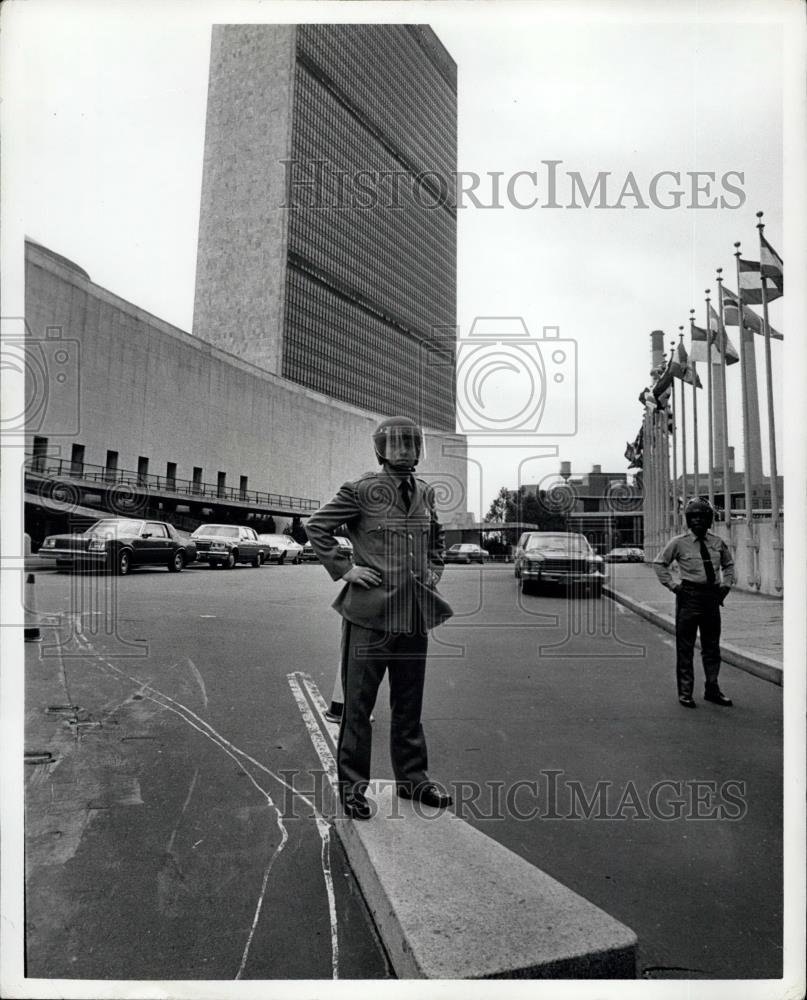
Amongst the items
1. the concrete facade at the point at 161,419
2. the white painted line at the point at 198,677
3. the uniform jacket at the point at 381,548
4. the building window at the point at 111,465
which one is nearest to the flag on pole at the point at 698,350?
the concrete facade at the point at 161,419

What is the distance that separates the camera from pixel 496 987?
1.97m

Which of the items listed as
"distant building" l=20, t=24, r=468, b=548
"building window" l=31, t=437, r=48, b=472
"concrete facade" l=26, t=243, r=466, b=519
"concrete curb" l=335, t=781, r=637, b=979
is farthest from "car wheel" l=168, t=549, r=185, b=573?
"concrete curb" l=335, t=781, r=637, b=979

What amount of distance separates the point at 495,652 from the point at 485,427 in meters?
4.56

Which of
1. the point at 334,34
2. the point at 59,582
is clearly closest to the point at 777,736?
the point at 59,582

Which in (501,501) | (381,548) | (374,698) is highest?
(501,501)

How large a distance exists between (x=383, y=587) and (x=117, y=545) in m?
2.31

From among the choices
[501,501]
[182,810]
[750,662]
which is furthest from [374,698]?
[750,662]

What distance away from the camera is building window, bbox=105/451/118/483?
391cm

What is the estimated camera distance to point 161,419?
639cm

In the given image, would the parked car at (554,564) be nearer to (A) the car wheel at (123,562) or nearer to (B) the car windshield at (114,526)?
(B) the car windshield at (114,526)

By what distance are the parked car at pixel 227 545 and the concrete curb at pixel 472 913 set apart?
4167 millimetres

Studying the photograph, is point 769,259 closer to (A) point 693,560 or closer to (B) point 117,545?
(A) point 693,560

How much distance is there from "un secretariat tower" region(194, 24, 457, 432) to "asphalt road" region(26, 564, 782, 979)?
2061 mm

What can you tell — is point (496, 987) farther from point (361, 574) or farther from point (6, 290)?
point (6, 290)
